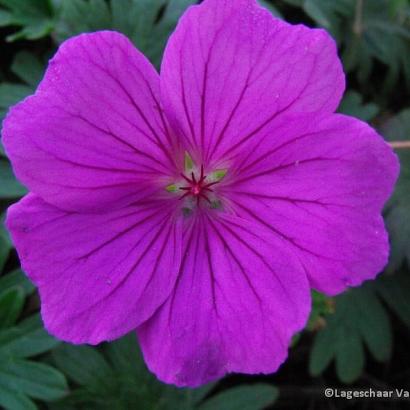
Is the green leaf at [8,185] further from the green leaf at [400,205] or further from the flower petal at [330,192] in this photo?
the green leaf at [400,205]

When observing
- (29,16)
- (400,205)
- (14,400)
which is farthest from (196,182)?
(400,205)

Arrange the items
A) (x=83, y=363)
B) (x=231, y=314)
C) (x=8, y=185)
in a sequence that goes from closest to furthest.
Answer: (x=231, y=314)
(x=8, y=185)
(x=83, y=363)

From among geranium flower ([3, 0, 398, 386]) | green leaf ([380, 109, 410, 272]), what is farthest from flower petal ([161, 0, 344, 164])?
green leaf ([380, 109, 410, 272])

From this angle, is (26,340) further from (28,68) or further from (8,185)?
(28,68)

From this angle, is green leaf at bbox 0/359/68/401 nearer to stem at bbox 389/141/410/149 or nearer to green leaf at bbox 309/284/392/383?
green leaf at bbox 309/284/392/383

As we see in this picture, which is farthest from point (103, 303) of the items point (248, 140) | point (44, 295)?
point (248, 140)

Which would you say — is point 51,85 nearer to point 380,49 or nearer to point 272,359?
point 272,359

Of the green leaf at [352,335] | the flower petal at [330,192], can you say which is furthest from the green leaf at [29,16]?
the green leaf at [352,335]

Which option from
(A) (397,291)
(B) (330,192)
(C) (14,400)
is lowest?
(A) (397,291)
